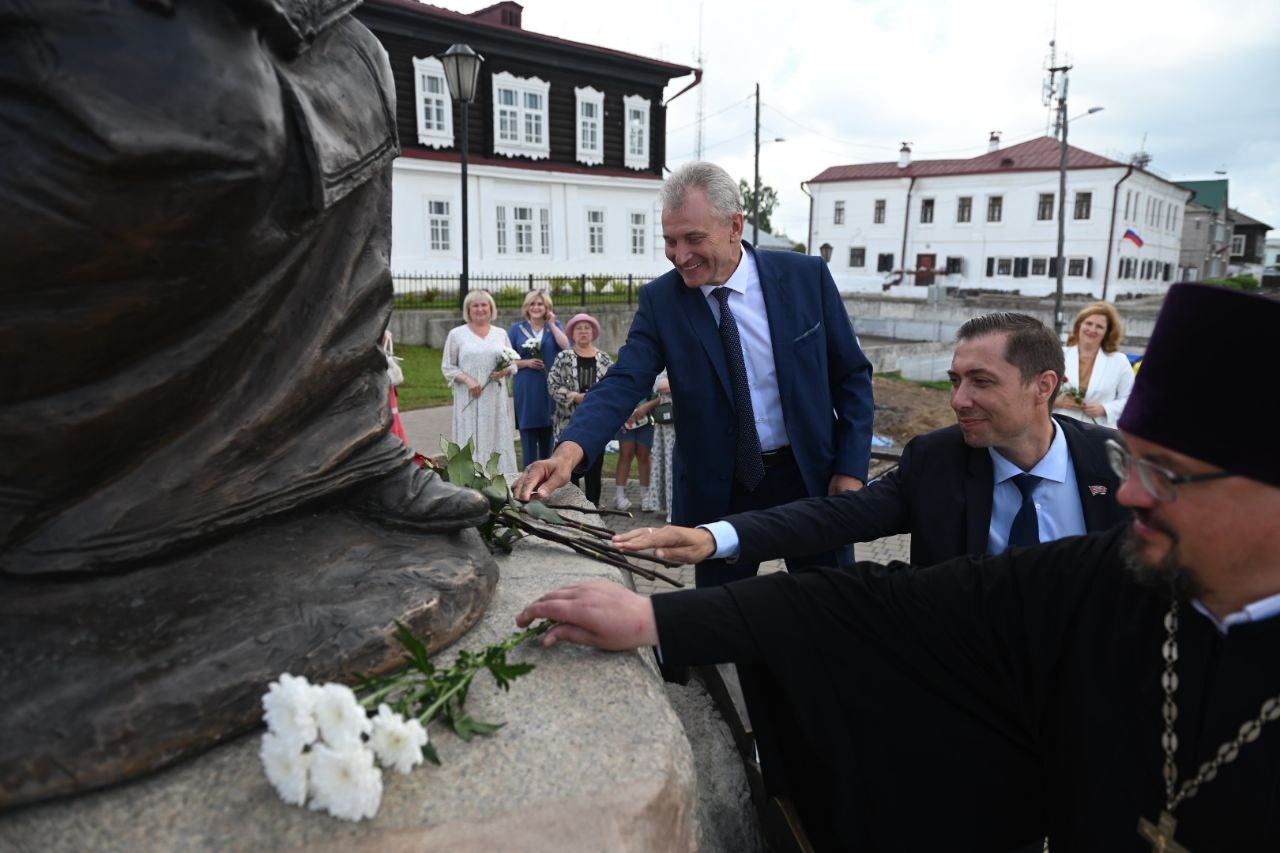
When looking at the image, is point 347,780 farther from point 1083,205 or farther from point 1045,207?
point 1045,207

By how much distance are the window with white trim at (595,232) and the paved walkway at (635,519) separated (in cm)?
1602

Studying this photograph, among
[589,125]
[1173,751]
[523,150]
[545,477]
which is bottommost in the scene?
[1173,751]

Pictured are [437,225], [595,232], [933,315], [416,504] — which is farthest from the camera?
[933,315]

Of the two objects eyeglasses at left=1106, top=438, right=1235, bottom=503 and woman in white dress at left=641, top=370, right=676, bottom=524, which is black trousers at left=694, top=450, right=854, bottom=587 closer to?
eyeglasses at left=1106, top=438, right=1235, bottom=503

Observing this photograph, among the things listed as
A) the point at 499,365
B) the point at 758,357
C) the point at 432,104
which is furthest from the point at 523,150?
the point at 758,357

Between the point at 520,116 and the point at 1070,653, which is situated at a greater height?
the point at 520,116

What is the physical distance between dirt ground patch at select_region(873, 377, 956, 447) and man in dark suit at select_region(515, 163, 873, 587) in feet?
22.9

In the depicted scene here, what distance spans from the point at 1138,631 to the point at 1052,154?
1813 inches

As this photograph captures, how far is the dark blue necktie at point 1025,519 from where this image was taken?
2.53 metres

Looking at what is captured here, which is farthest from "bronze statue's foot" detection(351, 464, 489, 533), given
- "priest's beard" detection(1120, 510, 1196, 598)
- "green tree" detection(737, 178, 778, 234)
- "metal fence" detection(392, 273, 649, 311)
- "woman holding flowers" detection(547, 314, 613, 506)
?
"green tree" detection(737, 178, 778, 234)

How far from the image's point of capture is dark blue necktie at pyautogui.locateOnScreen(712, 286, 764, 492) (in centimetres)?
316

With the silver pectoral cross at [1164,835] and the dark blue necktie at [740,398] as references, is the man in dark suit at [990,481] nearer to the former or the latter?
the dark blue necktie at [740,398]

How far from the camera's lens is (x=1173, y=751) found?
1.54m

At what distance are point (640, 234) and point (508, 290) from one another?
854 cm
